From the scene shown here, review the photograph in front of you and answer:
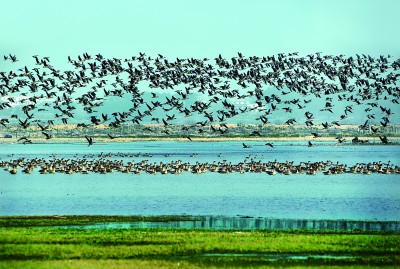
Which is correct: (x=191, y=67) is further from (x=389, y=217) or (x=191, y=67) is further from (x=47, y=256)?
(x=47, y=256)

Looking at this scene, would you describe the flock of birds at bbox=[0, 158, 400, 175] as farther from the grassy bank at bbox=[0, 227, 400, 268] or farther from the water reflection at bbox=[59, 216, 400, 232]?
the grassy bank at bbox=[0, 227, 400, 268]

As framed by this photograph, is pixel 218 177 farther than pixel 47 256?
Yes

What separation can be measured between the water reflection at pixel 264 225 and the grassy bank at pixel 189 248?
390 centimetres

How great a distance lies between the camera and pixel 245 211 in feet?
216

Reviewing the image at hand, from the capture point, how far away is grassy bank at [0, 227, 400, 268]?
3853cm

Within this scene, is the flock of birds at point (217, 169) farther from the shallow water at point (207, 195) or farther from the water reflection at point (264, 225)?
the water reflection at point (264, 225)

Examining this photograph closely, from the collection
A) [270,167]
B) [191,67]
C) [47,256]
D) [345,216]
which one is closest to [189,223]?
[345,216]

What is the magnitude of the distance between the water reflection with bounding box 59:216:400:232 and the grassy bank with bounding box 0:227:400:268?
3905 millimetres

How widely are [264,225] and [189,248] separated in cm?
1368

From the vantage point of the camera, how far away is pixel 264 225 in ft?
182

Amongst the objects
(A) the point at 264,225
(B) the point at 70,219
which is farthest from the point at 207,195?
(A) the point at 264,225

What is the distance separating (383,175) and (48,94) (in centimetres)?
4914

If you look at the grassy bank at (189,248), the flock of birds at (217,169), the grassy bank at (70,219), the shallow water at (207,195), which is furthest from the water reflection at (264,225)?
the flock of birds at (217,169)

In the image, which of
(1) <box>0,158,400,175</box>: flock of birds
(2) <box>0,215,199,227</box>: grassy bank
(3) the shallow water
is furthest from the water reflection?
(1) <box>0,158,400,175</box>: flock of birds
